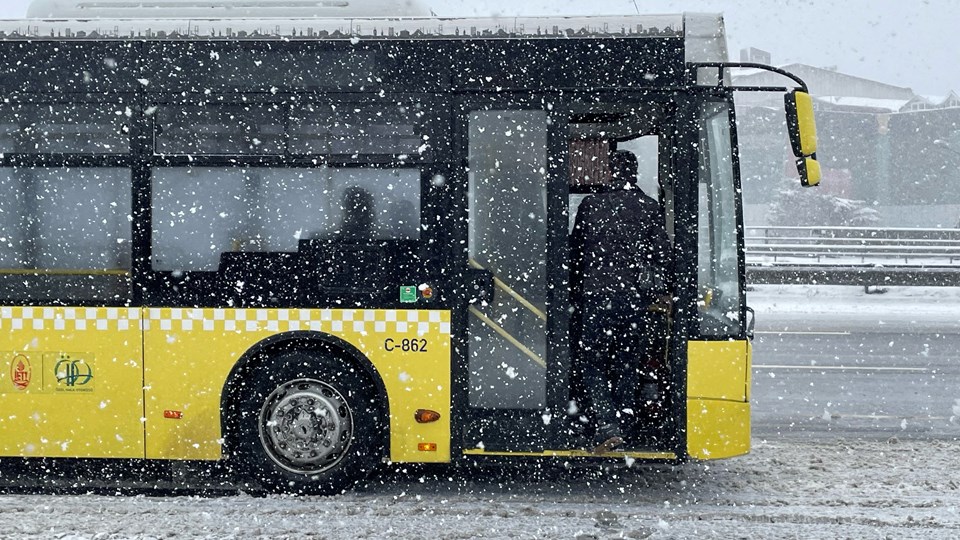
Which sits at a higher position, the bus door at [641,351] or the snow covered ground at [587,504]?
the bus door at [641,351]

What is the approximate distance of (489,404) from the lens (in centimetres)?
659

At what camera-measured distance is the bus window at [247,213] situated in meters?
6.55

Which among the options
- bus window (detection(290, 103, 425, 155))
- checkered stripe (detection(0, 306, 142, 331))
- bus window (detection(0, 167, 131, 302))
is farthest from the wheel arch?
bus window (detection(290, 103, 425, 155))

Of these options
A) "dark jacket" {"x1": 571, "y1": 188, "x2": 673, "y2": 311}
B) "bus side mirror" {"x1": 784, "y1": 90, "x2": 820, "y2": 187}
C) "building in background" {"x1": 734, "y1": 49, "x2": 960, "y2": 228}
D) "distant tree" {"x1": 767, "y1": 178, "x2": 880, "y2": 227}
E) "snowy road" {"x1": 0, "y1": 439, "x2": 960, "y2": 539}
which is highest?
"building in background" {"x1": 734, "y1": 49, "x2": 960, "y2": 228}

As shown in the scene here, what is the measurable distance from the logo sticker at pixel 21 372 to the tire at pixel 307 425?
51.2 inches

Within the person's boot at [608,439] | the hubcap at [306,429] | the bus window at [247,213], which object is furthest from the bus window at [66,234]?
the person's boot at [608,439]

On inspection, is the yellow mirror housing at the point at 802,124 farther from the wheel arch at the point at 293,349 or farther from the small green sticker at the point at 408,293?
the wheel arch at the point at 293,349

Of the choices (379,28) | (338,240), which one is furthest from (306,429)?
(379,28)

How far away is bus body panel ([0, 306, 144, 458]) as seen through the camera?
6.61 metres

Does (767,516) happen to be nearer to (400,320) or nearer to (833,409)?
(400,320)

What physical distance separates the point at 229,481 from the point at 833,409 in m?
5.87

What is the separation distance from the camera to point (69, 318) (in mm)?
6637

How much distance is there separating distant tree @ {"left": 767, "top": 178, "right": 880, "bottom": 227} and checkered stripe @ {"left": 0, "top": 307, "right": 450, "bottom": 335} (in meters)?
37.2

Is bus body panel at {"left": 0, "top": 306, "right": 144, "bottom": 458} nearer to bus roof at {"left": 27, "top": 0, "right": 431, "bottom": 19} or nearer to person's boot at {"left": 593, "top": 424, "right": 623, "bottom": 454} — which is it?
bus roof at {"left": 27, "top": 0, "right": 431, "bottom": 19}
